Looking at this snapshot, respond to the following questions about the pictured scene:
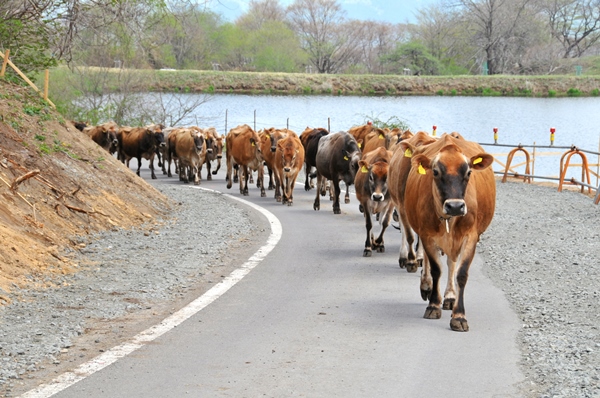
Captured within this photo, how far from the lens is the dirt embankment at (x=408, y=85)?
273ft

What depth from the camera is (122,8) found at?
1830 centimetres

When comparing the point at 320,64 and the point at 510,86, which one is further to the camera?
the point at 320,64

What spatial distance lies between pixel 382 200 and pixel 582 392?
8034 mm

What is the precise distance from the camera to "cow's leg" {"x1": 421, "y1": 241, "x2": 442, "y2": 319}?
30.3 ft

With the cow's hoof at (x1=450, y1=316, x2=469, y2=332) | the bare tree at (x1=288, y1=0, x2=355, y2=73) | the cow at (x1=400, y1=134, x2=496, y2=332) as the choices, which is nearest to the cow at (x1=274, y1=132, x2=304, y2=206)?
the cow at (x1=400, y1=134, x2=496, y2=332)

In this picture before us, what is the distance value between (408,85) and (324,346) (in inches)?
3143

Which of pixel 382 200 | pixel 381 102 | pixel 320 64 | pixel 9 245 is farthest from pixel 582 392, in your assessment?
pixel 320 64

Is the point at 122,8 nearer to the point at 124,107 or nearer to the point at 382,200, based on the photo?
the point at 382,200

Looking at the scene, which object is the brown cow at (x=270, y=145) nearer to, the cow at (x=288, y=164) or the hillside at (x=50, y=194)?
the cow at (x=288, y=164)

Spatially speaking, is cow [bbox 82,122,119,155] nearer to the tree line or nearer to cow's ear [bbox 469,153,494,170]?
cow's ear [bbox 469,153,494,170]

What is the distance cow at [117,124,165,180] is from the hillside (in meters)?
12.9

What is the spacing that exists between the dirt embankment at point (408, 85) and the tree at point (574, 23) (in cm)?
1939

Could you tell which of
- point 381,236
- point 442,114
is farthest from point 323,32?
point 381,236

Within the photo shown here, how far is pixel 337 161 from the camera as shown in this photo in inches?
790
